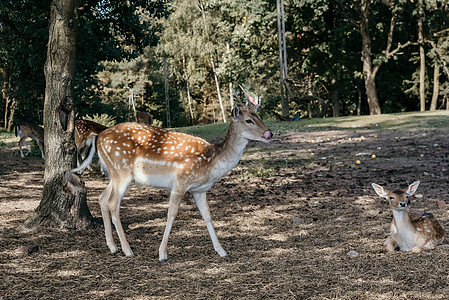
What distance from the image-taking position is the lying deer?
19.4ft

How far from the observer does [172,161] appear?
6.14m

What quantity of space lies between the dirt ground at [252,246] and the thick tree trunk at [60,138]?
29cm

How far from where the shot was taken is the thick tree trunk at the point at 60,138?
7.02 meters

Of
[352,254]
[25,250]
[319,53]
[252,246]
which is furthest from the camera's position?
[319,53]

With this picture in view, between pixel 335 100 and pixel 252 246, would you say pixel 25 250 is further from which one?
pixel 335 100

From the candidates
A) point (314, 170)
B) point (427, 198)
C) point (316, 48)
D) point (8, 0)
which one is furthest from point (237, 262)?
point (316, 48)

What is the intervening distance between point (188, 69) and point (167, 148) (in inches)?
1766

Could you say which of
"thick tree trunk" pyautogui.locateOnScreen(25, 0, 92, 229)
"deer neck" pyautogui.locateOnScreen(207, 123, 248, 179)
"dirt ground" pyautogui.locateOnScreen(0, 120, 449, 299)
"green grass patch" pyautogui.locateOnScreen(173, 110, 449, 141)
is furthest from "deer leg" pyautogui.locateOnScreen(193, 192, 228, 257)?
"green grass patch" pyautogui.locateOnScreen(173, 110, 449, 141)

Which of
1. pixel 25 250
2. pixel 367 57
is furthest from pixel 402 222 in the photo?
pixel 367 57

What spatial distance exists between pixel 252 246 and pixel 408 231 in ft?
6.50

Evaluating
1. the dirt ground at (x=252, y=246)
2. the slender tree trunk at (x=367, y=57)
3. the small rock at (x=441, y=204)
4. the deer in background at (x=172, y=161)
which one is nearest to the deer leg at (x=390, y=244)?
the dirt ground at (x=252, y=246)

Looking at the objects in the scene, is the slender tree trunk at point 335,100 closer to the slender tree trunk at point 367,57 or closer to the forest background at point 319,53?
the forest background at point 319,53

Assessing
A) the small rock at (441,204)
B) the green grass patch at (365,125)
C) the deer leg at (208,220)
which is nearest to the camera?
the deer leg at (208,220)

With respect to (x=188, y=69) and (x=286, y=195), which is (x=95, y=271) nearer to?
(x=286, y=195)
